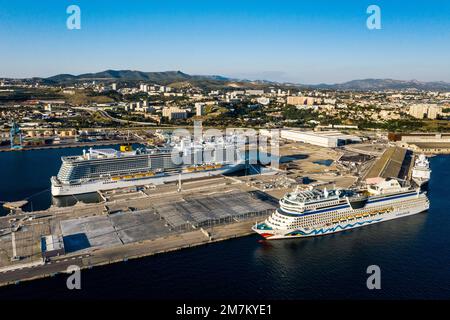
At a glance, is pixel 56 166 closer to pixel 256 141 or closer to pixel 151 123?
pixel 256 141

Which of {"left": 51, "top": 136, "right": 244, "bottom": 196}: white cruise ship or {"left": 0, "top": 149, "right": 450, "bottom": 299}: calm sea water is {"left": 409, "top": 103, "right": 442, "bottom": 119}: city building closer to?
{"left": 51, "top": 136, "right": 244, "bottom": 196}: white cruise ship

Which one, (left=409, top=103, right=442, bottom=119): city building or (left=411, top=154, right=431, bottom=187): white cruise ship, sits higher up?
(left=409, top=103, right=442, bottom=119): city building

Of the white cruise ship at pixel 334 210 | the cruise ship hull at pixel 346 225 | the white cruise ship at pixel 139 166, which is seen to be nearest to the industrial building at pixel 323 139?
the white cruise ship at pixel 139 166

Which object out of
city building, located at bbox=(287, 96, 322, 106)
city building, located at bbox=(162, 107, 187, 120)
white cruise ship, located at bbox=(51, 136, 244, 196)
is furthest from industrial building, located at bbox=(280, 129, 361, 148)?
city building, located at bbox=(287, 96, 322, 106)

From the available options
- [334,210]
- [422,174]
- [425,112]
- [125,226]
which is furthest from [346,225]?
[425,112]

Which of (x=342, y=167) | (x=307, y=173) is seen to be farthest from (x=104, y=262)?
(x=342, y=167)

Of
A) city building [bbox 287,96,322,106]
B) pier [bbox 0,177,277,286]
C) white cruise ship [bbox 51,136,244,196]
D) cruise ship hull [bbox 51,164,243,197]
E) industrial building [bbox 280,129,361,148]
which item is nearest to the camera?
pier [bbox 0,177,277,286]

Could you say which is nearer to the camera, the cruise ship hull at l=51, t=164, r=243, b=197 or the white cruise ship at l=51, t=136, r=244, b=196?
the cruise ship hull at l=51, t=164, r=243, b=197
